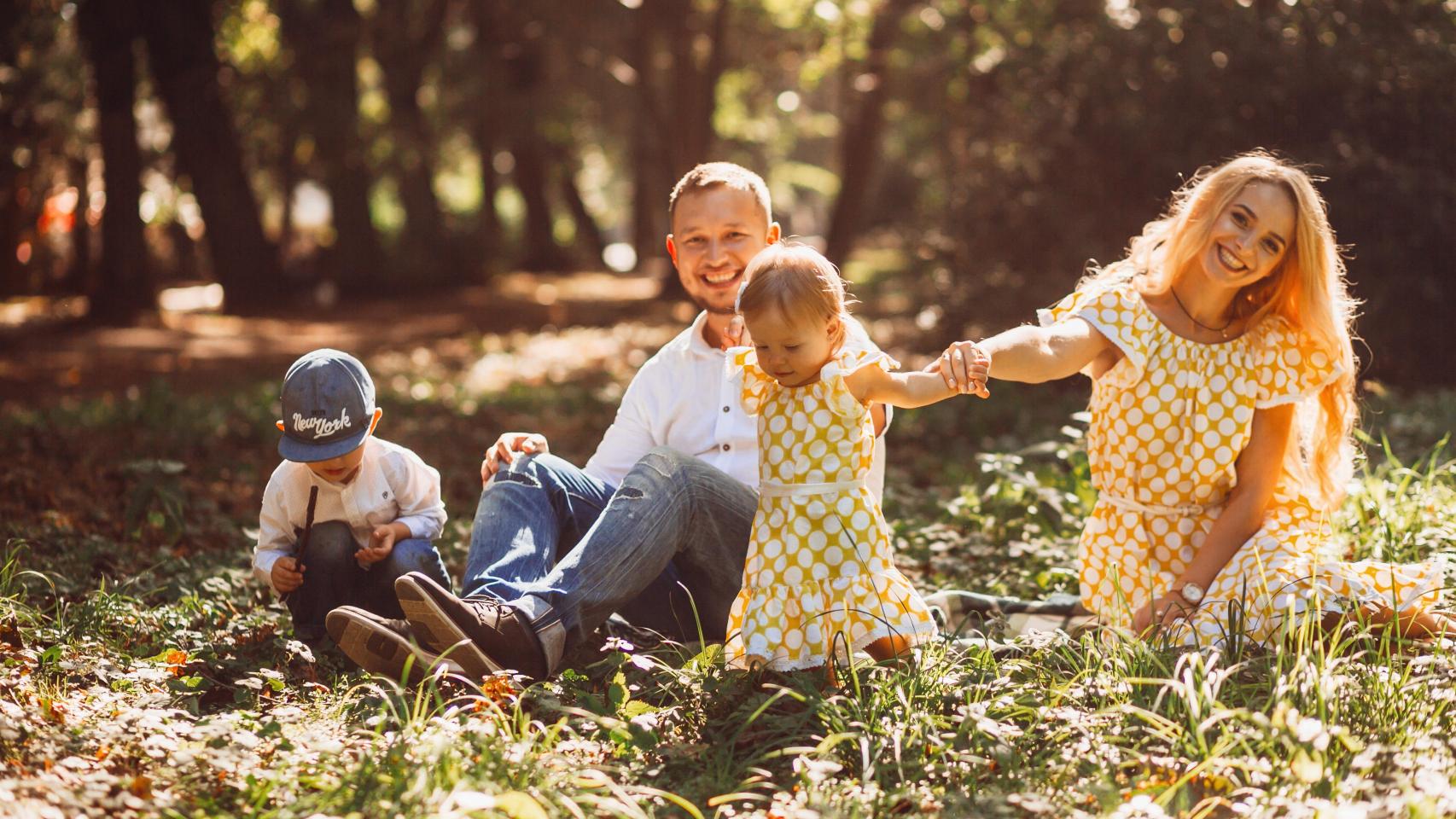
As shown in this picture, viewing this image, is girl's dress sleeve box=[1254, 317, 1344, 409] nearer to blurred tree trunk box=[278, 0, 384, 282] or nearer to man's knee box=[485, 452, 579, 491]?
man's knee box=[485, 452, 579, 491]

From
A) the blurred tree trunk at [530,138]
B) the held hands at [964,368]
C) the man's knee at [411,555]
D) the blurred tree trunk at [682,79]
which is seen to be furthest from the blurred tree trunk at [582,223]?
the held hands at [964,368]

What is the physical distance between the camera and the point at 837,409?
3311 mm

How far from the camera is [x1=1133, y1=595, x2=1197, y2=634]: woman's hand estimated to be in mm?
3656

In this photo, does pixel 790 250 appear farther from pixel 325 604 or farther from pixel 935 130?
pixel 935 130

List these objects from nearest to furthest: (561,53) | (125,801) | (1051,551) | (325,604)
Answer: (125,801)
(325,604)
(1051,551)
(561,53)

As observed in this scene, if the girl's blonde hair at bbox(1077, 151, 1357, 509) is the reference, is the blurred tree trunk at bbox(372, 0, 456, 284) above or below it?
above

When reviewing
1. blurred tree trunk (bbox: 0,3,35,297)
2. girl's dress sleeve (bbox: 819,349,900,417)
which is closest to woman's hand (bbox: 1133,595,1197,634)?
girl's dress sleeve (bbox: 819,349,900,417)

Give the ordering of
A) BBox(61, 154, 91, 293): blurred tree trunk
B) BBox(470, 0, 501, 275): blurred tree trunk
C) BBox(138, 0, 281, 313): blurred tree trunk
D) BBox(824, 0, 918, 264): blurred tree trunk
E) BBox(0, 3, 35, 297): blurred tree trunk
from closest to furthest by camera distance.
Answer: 1. BBox(0, 3, 35, 297): blurred tree trunk
2. BBox(138, 0, 281, 313): blurred tree trunk
3. BBox(824, 0, 918, 264): blurred tree trunk
4. BBox(61, 154, 91, 293): blurred tree trunk
5. BBox(470, 0, 501, 275): blurred tree trunk

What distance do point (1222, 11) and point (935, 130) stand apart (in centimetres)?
690

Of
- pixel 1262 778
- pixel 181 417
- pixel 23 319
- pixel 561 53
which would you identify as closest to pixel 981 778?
pixel 1262 778

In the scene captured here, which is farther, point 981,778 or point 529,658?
point 529,658

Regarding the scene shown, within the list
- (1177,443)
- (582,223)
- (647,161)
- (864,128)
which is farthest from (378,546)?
(582,223)

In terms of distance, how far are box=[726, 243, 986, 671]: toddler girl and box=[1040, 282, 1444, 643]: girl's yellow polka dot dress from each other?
2.79 feet

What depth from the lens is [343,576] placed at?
3.83 m
